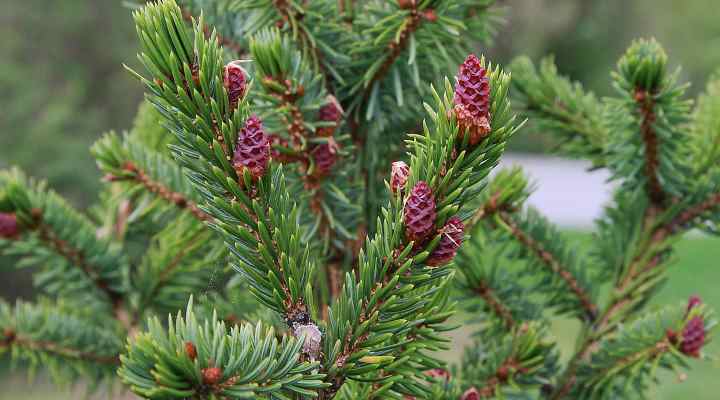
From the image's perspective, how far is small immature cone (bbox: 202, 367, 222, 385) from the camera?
1.17 feet

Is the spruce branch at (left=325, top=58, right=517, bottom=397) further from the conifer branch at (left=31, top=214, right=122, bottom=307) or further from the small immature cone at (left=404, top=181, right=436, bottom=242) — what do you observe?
the conifer branch at (left=31, top=214, right=122, bottom=307)

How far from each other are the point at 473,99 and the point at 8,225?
56 cm

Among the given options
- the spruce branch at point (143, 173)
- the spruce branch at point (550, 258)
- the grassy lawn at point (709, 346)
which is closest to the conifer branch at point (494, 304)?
the spruce branch at point (550, 258)

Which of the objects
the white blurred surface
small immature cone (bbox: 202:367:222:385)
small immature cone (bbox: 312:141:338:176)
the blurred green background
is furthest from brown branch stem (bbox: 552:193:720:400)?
the white blurred surface

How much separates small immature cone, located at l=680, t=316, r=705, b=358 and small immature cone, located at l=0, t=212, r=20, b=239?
0.65m

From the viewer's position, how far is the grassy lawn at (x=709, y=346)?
124 inches

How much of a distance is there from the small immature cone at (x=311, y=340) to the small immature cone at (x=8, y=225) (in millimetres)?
459

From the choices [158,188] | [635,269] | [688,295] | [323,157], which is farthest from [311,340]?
[688,295]

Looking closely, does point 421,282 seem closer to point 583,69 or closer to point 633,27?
point 583,69

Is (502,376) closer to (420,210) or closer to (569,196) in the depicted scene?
(420,210)

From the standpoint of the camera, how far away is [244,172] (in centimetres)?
39

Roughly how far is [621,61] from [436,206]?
12.6 inches

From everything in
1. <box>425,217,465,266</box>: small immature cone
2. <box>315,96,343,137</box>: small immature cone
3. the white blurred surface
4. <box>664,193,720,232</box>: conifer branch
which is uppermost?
the white blurred surface

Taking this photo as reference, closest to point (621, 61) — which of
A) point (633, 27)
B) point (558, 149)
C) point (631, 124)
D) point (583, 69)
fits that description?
point (631, 124)
